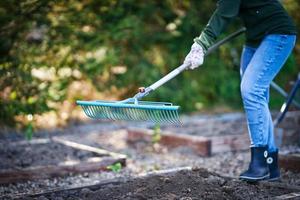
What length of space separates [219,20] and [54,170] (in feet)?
6.74

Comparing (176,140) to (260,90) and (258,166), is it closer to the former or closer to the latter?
(258,166)

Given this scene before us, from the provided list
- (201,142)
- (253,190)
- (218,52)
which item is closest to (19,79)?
(201,142)

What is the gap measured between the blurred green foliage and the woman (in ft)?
6.95

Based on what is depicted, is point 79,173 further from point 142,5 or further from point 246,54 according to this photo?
point 142,5

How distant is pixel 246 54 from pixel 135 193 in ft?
4.69

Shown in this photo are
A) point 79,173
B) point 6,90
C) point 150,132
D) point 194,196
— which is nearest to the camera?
point 194,196

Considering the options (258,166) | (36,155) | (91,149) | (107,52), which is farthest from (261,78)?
(107,52)

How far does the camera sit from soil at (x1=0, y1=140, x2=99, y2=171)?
195 inches

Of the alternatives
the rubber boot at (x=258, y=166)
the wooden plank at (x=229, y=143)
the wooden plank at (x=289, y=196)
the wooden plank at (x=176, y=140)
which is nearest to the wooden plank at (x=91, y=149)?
the wooden plank at (x=176, y=140)

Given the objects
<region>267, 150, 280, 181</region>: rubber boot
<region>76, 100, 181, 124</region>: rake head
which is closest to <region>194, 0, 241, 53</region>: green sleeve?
<region>76, 100, 181, 124</region>: rake head

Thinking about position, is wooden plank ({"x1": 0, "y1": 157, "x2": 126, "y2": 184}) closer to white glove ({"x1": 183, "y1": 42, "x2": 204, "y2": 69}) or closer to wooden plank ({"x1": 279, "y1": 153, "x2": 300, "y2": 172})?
wooden plank ({"x1": 279, "y1": 153, "x2": 300, "y2": 172})

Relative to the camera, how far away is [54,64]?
21.2 feet

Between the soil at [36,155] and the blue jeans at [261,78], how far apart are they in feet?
6.55

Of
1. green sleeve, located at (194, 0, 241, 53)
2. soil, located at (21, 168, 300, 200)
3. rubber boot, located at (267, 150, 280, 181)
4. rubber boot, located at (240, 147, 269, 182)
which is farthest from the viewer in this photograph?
rubber boot, located at (267, 150, 280, 181)
